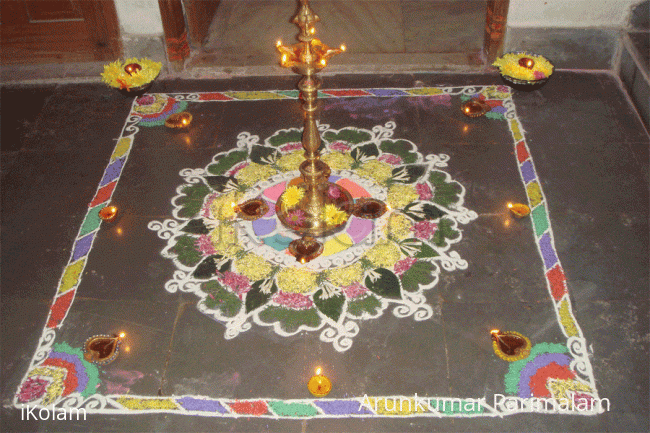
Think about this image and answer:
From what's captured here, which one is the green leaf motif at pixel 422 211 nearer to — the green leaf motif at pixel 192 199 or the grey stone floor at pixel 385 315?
the grey stone floor at pixel 385 315

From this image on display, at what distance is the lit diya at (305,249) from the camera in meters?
3.49

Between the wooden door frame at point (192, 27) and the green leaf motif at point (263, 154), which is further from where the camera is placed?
the wooden door frame at point (192, 27)

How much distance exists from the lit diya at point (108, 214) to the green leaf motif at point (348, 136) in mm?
1760

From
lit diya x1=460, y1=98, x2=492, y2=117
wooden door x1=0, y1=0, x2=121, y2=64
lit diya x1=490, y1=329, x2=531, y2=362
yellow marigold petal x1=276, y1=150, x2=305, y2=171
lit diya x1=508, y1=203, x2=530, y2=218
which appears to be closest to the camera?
lit diya x1=490, y1=329, x2=531, y2=362

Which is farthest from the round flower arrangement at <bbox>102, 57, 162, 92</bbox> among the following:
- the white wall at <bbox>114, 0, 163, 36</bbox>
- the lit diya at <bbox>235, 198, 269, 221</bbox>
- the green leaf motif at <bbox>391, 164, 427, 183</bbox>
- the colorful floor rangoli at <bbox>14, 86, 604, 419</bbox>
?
the green leaf motif at <bbox>391, 164, 427, 183</bbox>

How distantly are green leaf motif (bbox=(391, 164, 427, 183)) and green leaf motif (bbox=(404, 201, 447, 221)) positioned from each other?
0.86 ft

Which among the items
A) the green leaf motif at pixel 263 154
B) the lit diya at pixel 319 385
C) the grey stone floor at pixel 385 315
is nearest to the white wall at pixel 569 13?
the grey stone floor at pixel 385 315

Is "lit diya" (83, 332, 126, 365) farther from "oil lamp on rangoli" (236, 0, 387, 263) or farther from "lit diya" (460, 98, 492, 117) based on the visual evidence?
"lit diya" (460, 98, 492, 117)

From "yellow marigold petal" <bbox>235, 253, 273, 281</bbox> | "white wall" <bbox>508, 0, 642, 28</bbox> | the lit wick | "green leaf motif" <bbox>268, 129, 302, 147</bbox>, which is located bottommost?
"yellow marigold petal" <bbox>235, 253, 273, 281</bbox>

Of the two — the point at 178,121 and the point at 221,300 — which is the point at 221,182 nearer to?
the point at 178,121

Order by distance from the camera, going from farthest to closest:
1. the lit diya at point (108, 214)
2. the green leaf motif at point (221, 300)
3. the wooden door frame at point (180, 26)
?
the wooden door frame at point (180, 26), the lit diya at point (108, 214), the green leaf motif at point (221, 300)

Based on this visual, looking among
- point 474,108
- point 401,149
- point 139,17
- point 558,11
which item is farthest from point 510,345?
point 139,17

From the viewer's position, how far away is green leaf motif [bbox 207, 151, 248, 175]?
4223 millimetres

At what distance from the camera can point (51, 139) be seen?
4.67 metres
